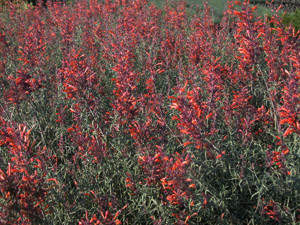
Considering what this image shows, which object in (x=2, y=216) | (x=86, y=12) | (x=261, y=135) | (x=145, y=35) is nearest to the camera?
(x=2, y=216)

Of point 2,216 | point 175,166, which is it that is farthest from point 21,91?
point 175,166

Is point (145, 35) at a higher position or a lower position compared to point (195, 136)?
lower

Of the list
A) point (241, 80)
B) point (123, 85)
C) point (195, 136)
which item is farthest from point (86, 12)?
point (195, 136)

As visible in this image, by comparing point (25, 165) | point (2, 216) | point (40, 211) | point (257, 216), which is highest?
point (25, 165)

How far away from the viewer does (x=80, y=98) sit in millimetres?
2633

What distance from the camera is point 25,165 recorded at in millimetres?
1870

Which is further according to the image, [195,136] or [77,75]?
[77,75]

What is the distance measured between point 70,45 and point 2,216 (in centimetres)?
316

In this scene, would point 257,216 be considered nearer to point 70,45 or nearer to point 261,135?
point 261,135

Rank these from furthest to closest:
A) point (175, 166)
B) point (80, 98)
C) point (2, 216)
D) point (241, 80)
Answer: point (241, 80)
point (80, 98)
point (175, 166)
point (2, 216)

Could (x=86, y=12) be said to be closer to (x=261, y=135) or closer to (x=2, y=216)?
(x=261, y=135)

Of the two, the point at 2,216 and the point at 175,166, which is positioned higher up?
the point at 175,166

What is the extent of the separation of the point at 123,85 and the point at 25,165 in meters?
1.10

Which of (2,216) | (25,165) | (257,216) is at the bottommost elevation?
(257,216)
